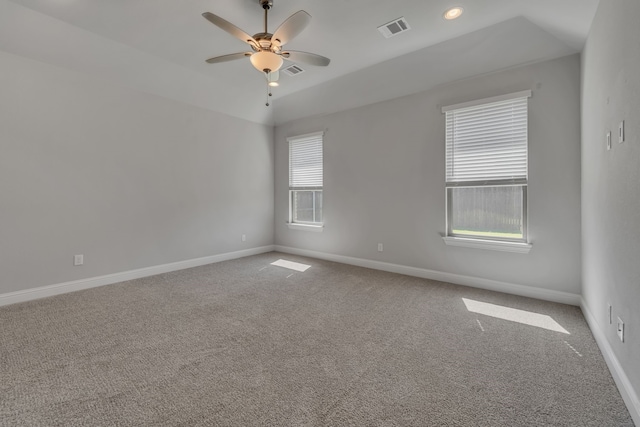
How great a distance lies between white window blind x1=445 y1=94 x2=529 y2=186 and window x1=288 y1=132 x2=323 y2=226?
2.36 m

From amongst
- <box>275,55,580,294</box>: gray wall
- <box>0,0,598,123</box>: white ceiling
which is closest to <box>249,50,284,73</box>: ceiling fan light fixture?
<box>0,0,598,123</box>: white ceiling

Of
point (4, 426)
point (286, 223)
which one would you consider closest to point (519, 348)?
point (4, 426)

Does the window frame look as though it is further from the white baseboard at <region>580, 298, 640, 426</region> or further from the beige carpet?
the white baseboard at <region>580, 298, 640, 426</region>

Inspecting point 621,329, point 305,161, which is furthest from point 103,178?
point 621,329

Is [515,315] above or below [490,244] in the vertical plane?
below

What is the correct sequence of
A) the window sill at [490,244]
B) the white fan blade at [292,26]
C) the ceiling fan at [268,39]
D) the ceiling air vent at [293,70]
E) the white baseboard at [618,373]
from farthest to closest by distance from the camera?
the ceiling air vent at [293,70]
the window sill at [490,244]
the ceiling fan at [268,39]
the white fan blade at [292,26]
the white baseboard at [618,373]

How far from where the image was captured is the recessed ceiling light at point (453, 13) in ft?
8.76

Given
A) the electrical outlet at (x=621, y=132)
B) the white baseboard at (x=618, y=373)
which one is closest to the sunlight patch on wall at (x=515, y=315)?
the white baseboard at (x=618, y=373)

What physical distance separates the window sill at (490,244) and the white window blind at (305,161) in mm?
2573

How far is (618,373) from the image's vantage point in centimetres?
174

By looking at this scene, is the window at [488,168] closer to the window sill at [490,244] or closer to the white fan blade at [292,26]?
the window sill at [490,244]

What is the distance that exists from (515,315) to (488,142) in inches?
82.0

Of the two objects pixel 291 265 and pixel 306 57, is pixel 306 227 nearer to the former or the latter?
pixel 291 265

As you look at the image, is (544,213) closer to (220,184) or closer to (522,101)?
(522,101)
